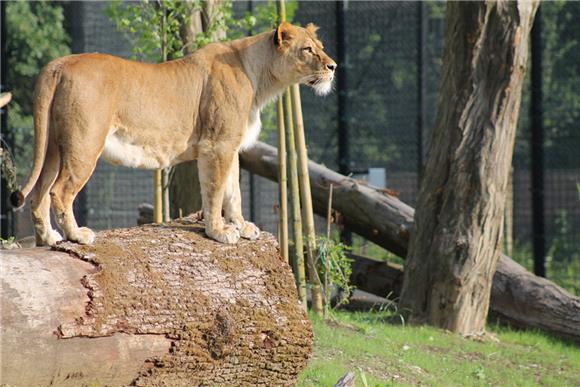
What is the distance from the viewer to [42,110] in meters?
5.19

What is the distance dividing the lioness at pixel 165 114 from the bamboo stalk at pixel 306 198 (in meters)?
1.65

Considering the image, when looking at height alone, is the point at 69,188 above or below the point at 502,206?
above

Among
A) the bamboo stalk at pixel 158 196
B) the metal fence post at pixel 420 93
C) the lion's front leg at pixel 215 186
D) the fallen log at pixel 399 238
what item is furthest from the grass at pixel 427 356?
the metal fence post at pixel 420 93

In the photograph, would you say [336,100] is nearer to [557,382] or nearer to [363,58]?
[363,58]

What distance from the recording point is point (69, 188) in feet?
17.0

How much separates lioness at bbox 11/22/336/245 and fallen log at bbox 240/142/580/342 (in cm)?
319

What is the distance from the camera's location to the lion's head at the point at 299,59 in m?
6.16

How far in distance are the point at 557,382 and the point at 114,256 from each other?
3884 mm

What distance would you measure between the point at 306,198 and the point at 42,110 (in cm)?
323

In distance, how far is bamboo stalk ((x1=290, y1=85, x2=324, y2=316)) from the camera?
26.0 feet

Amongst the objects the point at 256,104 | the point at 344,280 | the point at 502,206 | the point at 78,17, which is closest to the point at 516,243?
the point at 502,206

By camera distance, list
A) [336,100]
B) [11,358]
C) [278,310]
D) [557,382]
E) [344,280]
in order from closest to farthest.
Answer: [11,358], [278,310], [557,382], [344,280], [336,100]

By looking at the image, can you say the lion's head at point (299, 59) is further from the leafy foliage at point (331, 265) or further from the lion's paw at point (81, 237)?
the leafy foliage at point (331, 265)

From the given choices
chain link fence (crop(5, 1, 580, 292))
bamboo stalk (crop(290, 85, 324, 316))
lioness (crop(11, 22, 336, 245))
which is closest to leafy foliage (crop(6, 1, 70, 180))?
chain link fence (crop(5, 1, 580, 292))
